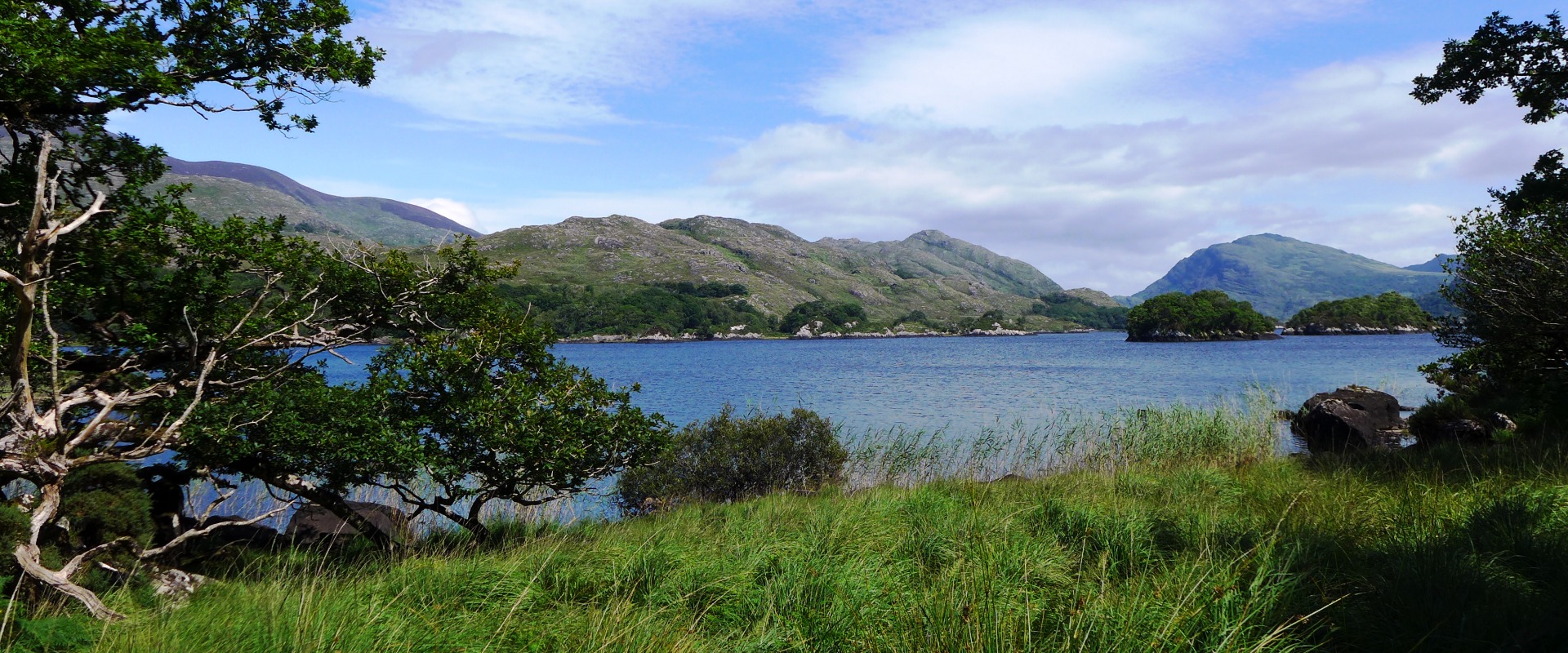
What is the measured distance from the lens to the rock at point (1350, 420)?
78.1 ft

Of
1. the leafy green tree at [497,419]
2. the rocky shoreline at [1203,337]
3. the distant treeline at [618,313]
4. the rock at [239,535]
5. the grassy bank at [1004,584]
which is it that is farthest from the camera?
the distant treeline at [618,313]

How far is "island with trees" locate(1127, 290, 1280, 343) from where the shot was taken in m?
146

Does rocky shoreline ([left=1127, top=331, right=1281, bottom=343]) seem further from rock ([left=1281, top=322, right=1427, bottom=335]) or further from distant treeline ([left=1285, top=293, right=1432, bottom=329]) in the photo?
distant treeline ([left=1285, top=293, right=1432, bottom=329])

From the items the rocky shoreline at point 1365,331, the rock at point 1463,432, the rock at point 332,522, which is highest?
the rocky shoreline at point 1365,331

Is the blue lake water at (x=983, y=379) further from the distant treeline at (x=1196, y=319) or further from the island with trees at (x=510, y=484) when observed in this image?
the distant treeline at (x=1196, y=319)

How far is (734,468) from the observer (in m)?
18.2

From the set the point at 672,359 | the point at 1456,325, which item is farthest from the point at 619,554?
the point at 672,359

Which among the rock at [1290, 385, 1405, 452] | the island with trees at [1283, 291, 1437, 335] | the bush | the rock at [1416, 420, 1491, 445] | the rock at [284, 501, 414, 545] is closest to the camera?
the rock at [284, 501, 414, 545]

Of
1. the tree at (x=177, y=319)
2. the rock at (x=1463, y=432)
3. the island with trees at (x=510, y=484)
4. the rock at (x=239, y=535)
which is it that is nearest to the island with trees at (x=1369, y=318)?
the rock at (x=1463, y=432)

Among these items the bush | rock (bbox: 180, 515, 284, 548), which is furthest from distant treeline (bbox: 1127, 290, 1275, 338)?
rock (bbox: 180, 515, 284, 548)

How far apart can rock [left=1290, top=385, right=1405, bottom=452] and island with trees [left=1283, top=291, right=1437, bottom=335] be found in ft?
529

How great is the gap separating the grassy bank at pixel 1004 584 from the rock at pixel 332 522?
429 cm

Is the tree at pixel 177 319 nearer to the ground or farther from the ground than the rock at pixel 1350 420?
farther from the ground

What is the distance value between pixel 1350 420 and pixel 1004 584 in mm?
25526
